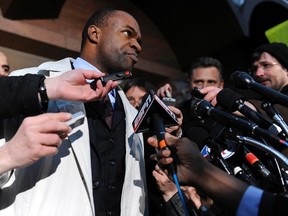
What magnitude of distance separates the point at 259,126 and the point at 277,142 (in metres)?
0.14

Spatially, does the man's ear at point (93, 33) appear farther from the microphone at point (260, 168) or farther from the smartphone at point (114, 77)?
the microphone at point (260, 168)

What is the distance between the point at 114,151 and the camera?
2053 mm

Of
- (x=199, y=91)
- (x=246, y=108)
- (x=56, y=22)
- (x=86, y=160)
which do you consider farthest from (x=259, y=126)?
(x=56, y=22)

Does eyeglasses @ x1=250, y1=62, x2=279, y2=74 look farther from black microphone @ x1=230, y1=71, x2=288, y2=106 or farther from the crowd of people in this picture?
black microphone @ x1=230, y1=71, x2=288, y2=106

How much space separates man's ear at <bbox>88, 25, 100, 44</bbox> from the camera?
2.40 m

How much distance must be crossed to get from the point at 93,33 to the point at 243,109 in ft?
3.56

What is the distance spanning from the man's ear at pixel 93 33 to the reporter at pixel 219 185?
3.53ft

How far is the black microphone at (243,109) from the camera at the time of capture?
1.60 metres

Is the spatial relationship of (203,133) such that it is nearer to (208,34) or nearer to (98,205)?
(98,205)

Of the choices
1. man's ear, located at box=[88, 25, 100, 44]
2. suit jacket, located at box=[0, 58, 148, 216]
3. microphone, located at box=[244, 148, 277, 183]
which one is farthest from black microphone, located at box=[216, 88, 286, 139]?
man's ear, located at box=[88, 25, 100, 44]

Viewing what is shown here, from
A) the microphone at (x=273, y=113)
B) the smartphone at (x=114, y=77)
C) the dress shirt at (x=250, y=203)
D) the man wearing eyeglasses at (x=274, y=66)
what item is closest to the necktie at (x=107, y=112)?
the smartphone at (x=114, y=77)

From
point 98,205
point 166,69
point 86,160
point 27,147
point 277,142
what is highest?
point 277,142

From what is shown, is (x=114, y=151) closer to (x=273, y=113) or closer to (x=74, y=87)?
(x=74, y=87)

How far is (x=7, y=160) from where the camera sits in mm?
1580
